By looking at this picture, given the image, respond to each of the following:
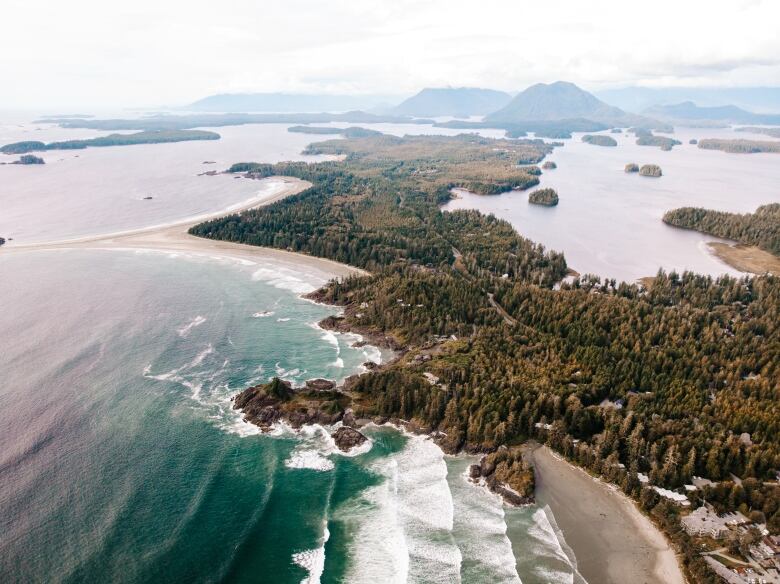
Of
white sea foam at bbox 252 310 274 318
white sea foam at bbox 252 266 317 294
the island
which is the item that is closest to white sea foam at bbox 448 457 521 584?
white sea foam at bbox 252 310 274 318

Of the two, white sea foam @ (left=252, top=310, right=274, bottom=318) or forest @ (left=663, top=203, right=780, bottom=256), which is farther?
Answer: forest @ (left=663, top=203, right=780, bottom=256)

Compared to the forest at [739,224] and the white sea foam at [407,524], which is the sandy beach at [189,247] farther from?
the forest at [739,224]

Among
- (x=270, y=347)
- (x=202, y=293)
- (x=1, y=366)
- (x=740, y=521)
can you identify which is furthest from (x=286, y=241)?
(x=740, y=521)

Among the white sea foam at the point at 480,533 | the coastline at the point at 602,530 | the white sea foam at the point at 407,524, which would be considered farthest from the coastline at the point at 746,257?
the white sea foam at the point at 407,524

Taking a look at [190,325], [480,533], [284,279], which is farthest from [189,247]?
[480,533]

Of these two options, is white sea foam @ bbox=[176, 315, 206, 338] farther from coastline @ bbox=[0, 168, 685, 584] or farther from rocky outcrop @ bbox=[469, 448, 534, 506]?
coastline @ bbox=[0, 168, 685, 584]

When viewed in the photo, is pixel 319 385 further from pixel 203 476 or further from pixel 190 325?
pixel 190 325

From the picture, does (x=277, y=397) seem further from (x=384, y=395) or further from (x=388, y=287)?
(x=388, y=287)

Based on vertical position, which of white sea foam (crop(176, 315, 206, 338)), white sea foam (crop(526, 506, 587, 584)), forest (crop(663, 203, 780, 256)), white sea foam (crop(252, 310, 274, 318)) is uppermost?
forest (crop(663, 203, 780, 256))
